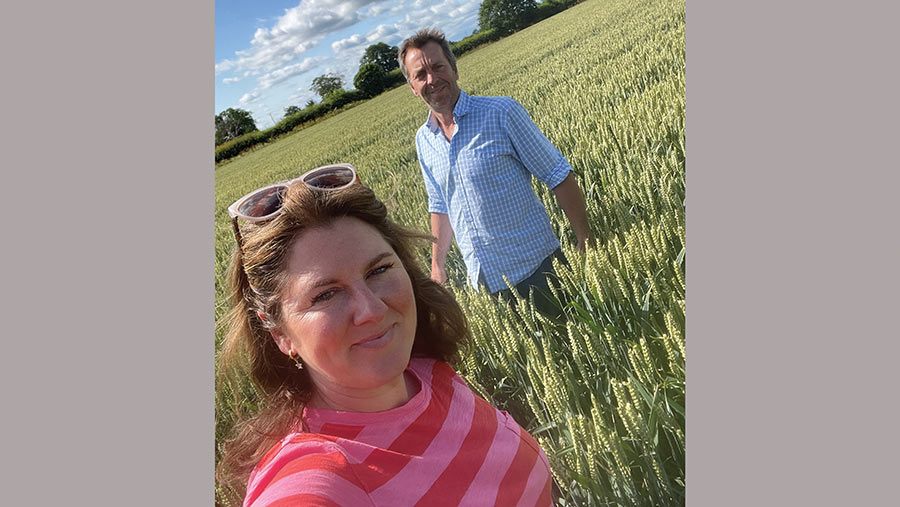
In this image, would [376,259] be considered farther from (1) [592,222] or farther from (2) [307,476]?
(1) [592,222]

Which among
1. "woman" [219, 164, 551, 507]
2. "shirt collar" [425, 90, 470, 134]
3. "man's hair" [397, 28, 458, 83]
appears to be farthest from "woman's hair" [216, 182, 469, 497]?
"man's hair" [397, 28, 458, 83]

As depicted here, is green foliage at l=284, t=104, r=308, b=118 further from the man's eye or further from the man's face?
the man's eye

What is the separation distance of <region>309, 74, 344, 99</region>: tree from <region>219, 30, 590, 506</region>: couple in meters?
0.24

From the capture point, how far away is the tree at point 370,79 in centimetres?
155

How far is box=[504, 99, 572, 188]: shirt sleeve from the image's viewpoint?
1.55 m

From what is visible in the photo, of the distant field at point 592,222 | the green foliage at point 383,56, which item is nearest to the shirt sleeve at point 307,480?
the distant field at point 592,222

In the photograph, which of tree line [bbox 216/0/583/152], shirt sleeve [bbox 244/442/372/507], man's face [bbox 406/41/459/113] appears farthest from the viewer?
tree line [bbox 216/0/583/152]

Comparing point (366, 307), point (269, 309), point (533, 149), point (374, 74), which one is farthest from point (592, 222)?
point (269, 309)

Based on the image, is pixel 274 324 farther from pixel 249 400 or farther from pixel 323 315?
pixel 249 400

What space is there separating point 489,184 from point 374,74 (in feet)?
1.46

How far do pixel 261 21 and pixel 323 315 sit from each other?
0.94m

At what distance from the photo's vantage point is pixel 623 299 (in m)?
1.41

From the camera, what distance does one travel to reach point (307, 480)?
0.92 m

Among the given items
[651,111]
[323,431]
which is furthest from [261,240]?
[651,111]
